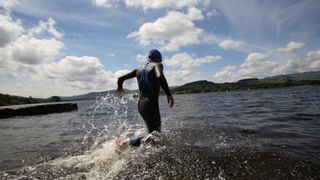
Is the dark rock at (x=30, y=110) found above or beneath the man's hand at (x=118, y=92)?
beneath

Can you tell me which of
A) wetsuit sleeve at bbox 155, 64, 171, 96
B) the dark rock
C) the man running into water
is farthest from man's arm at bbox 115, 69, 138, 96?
the dark rock

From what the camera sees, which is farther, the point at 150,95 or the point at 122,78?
the point at 122,78

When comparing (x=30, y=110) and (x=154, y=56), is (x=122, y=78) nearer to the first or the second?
(x=154, y=56)

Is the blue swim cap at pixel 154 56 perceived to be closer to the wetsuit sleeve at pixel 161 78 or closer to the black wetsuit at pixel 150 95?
the black wetsuit at pixel 150 95

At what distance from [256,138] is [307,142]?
1568 millimetres

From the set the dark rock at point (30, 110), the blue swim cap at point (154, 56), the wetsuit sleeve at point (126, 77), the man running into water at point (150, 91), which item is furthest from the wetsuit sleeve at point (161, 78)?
the dark rock at point (30, 110)

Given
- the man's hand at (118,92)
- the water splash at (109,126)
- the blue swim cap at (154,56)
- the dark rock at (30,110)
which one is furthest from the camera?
the dark rock at (30,110)

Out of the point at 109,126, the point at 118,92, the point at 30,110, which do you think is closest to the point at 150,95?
the point at 118,92

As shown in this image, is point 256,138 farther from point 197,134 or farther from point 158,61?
point 158,61

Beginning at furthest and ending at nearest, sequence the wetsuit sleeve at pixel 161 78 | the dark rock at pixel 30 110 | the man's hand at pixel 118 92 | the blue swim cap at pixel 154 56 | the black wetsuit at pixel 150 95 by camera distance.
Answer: the dark rock at pixel 30 110 < the man's hand at pixel 118 92 < the blue swim cap at pixel 154 56 < the black wetsuit at pixel 150 95 < the wetsuit sleeve at pixel 161 78

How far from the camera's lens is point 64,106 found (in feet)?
144

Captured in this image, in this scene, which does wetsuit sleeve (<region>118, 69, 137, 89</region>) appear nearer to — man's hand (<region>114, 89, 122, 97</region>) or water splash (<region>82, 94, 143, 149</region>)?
man's hand (<region>114, 89, 122, 97</region>)

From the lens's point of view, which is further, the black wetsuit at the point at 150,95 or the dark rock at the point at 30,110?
the dark rock at the point at 30,110

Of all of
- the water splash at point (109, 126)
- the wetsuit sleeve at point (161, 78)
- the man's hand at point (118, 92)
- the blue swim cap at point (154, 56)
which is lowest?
the water splash at point (109, 126)
